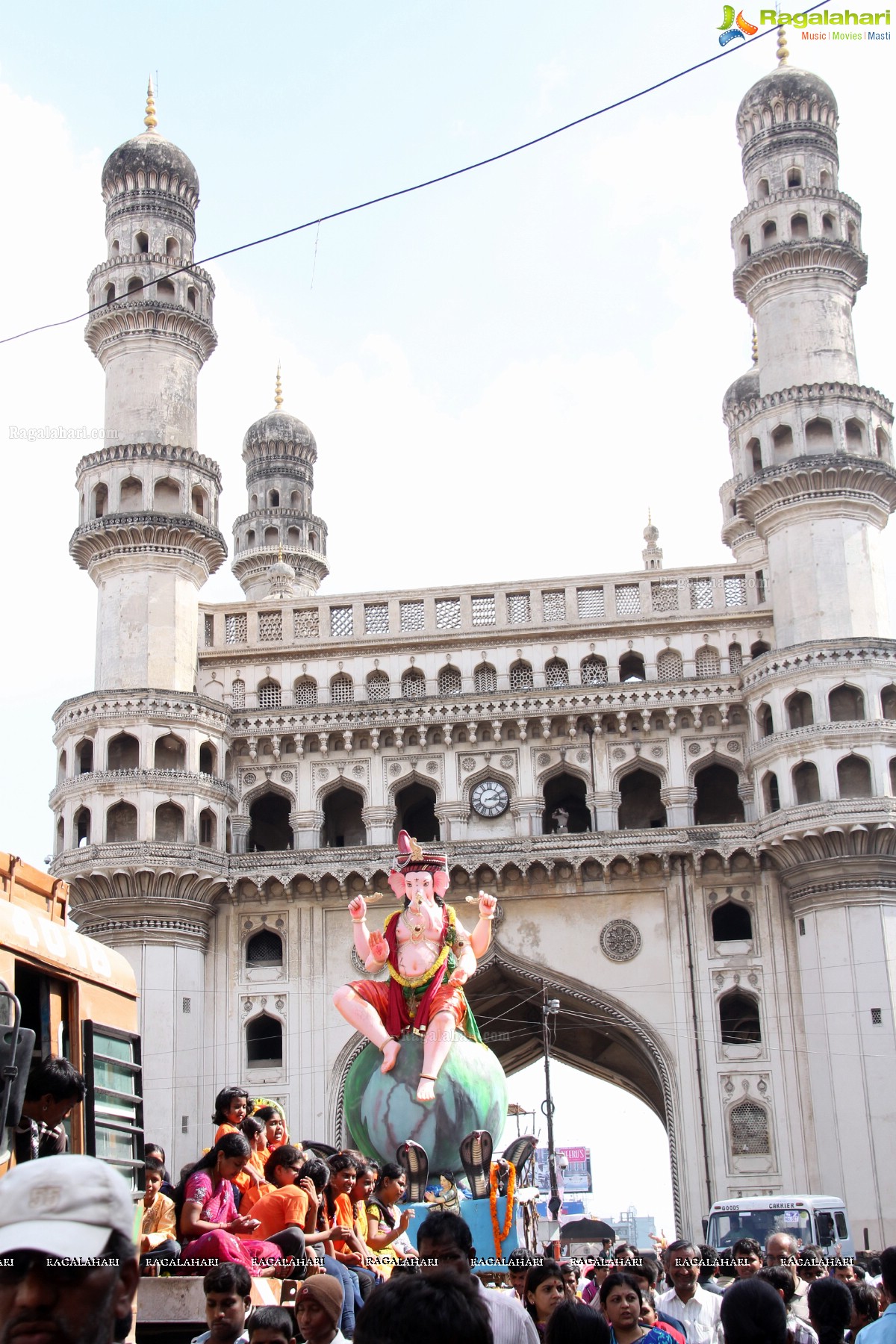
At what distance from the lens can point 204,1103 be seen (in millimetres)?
32969

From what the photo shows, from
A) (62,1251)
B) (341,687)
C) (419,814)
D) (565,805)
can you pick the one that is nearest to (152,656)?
(341,687)

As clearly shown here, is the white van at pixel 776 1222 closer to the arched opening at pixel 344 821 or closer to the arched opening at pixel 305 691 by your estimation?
the arched opening at pixel 344 821

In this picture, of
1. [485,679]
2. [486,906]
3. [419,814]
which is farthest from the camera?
[419,814]

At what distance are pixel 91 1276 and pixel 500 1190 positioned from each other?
51.8 ft

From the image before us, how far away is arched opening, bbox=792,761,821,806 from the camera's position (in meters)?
33.5

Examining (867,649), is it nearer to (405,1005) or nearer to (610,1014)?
(610,1014)

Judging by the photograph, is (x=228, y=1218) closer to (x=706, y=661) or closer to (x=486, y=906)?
(x=486, y=906)

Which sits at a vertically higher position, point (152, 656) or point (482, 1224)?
point (152, 656)

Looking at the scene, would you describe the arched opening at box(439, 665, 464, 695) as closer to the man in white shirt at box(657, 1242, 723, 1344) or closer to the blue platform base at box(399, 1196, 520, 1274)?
the blue platform base at box(399, 1196, 520, 1274)

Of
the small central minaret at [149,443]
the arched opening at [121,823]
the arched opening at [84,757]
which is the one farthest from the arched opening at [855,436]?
the arched opening at [84,757]

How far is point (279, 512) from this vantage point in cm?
5178

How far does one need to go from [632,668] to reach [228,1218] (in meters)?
27.8

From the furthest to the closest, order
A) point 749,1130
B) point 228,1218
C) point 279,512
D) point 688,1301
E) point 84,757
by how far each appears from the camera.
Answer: point 279,512
point 84,757
point 749,1130
point 688,1301
point 228,1218

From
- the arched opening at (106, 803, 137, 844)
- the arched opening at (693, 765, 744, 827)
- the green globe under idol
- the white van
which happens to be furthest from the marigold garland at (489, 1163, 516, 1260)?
the arched opening at (693, 765, 744, 827)
